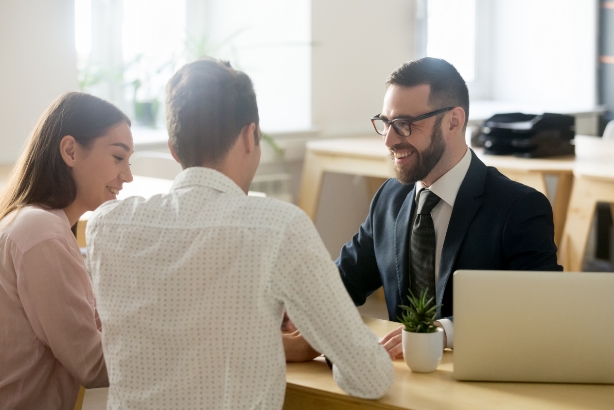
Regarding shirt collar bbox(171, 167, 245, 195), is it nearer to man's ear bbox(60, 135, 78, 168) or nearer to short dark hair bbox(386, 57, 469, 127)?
man's ear bbox(60, 135, 78, 168)

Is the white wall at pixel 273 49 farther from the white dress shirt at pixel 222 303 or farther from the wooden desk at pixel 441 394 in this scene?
the white dress shirt at pixel 222 303

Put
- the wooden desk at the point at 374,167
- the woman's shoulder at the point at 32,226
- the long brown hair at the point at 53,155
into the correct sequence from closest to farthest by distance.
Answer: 1. the woman's shoulder at the point at 32,226
2. the long brown hair at the point at 53,155
3. the wooden desk at the point at 374,167

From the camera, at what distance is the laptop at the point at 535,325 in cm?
143

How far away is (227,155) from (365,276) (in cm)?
92

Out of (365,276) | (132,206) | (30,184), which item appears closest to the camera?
(132,206)

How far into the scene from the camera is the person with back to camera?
4.18ft

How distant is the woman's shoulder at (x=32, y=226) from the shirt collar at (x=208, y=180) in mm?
414

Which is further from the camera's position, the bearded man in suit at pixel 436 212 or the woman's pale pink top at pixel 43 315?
the bearded man in suit at pixel 436 212

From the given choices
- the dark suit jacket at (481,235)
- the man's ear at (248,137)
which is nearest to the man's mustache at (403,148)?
the dark suit jacket at (481,235)

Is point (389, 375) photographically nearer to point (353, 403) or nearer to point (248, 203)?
point (353, 403)

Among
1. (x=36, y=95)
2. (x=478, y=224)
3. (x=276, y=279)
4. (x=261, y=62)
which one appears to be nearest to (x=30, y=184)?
(x=276, y=279)

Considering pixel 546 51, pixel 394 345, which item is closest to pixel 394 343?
pixel 394 345

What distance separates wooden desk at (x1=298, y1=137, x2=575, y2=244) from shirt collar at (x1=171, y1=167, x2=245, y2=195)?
2286 mm

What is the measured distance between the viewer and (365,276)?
2.20m
